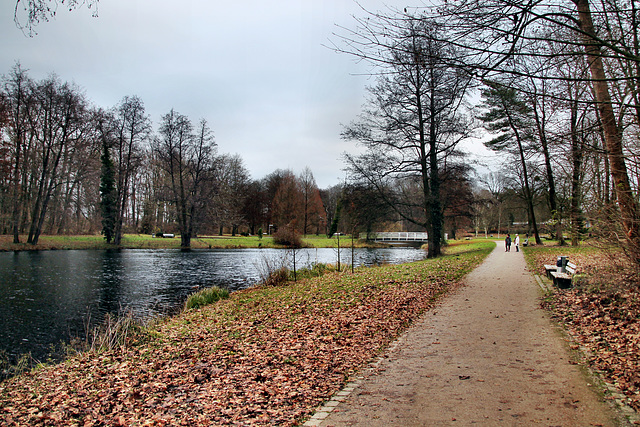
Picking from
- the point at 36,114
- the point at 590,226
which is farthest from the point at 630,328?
the point at 36,114

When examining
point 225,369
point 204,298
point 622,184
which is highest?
point 622,184

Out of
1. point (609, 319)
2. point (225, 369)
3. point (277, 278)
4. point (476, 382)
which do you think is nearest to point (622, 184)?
point (609, 319)

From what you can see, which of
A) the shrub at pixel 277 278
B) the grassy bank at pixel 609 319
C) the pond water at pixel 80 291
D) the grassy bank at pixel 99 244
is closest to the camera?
the grassy bank at pixel 609 319

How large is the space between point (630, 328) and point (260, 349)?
5.70 meters

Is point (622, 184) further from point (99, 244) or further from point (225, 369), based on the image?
point (99, 244)

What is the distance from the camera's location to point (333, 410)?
13.8ft

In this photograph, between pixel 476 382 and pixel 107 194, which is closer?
pixel 476 382

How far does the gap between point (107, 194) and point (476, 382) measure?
146 ft

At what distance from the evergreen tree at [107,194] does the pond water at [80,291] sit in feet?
46.5

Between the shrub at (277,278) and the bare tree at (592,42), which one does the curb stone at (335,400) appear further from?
the shrub at (277,278)

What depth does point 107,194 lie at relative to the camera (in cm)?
4181

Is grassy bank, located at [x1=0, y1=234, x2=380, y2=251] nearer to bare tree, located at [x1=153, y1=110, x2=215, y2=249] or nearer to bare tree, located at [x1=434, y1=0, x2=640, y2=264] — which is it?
bare tree, located at [x1=153, y1=110, x2=215, y2=249]

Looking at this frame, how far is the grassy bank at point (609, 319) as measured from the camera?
15.4ft

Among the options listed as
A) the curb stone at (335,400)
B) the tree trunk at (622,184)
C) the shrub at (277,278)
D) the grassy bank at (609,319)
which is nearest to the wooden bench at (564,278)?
the grassy bank at (609,319)
